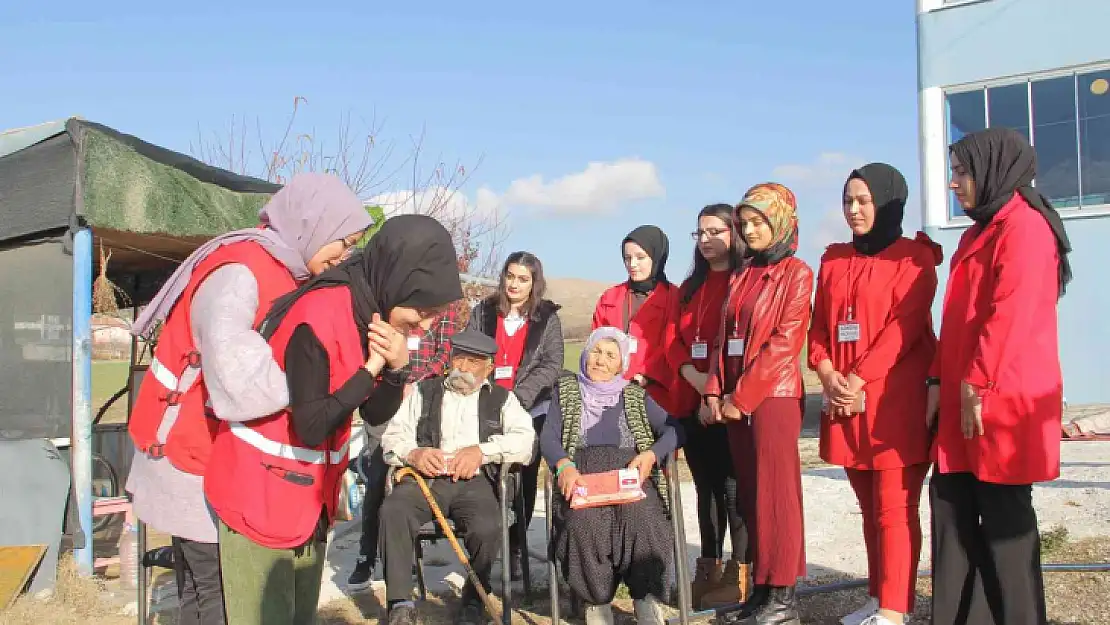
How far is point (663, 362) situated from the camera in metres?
4.98

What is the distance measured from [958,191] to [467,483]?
254 centimetres

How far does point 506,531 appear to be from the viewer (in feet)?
14.4

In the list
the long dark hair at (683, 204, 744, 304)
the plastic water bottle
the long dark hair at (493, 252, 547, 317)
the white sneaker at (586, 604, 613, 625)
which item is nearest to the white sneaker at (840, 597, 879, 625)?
the white sneaker at (586, 604, 613, 625)

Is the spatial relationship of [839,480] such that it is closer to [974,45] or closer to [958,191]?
[958,191]

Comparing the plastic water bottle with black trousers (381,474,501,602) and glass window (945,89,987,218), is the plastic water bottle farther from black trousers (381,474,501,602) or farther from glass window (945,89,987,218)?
glass window (945,89,987,218)

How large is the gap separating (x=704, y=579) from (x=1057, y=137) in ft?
35.1

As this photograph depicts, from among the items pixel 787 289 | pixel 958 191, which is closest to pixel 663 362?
pixel 787 289

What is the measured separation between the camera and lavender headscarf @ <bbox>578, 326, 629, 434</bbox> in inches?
175

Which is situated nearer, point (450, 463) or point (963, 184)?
→ point (963, 184)

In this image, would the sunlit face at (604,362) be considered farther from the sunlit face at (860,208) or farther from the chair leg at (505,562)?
the sunlit face at (860,208)

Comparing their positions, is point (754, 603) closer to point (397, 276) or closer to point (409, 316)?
point (409, 316)

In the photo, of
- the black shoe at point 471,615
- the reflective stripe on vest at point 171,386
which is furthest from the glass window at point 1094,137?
the reflective stripe on vest at point 171,386

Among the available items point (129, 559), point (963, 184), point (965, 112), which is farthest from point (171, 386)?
point (965, 112)

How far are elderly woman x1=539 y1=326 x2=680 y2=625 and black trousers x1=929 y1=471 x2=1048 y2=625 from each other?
3.70ft
